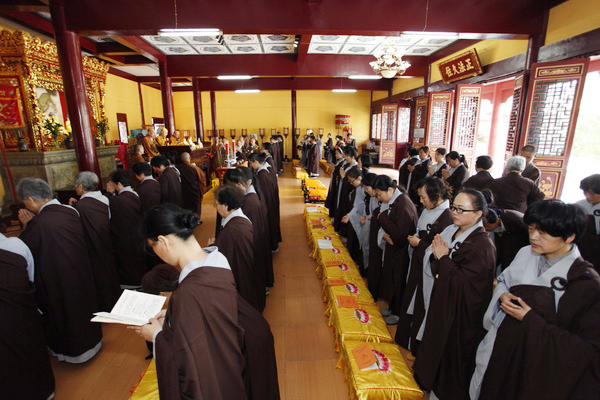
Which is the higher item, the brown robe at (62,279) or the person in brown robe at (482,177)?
the person in brown robe at (482,177)

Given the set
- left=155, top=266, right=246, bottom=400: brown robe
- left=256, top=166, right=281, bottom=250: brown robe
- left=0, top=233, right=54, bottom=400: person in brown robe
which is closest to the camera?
left=155, top=266, right=246, bottom=400: brown robe

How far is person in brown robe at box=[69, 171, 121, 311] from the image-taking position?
3.51 meters

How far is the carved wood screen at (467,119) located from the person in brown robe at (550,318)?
809 cm

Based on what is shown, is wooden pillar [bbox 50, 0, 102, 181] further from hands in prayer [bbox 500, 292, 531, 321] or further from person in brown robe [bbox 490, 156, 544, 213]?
person in brown robe [bbox 490, 156, 544, 213]

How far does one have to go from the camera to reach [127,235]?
4.17 meters

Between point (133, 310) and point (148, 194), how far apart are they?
140 inches

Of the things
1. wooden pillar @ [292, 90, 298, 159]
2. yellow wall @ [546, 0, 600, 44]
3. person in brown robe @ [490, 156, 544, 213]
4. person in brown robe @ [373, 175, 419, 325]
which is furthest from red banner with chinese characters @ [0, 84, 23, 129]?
wooden pillar @ [292, 90, 298, 159]

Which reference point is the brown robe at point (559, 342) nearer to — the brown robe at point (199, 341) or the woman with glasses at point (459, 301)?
the woman with glasses at point (459, 301)

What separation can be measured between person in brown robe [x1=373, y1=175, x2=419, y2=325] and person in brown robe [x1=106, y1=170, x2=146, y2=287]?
3.12 meters

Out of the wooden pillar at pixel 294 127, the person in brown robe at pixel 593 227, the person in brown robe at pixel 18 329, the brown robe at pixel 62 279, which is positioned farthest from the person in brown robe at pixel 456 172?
the wooden pillar at pixel 294 127

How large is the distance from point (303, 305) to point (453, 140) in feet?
24.8

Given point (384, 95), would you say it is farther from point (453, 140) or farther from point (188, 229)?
point (188, 229)

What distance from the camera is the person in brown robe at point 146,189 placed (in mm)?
4941

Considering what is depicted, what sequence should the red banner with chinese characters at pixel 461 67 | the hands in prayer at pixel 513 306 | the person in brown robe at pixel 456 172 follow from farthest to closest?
the red banner with chinese characters at pixel 461 67 → the person in brown robe at pixel 456 172 → the hands in prayer at pixel 513 306
